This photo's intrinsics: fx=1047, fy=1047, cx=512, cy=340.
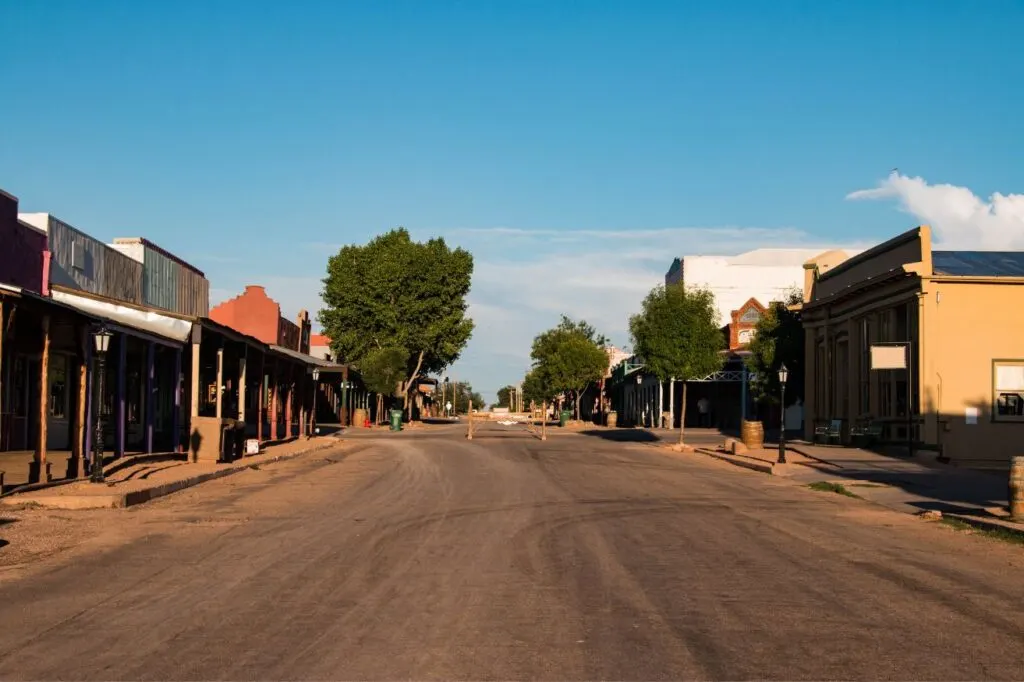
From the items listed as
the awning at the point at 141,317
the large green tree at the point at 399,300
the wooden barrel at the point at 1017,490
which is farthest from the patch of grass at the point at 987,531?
the large green tree at the point at 399,300

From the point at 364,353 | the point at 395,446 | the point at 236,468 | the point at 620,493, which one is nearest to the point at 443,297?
the point at 364,353

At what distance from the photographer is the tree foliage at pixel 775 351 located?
5425cm

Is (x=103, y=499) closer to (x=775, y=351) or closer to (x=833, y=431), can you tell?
(x=833, y=431)

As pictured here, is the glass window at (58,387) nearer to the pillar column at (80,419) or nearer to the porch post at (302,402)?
the pillar column at (80,419)

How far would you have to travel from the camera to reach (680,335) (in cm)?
4512

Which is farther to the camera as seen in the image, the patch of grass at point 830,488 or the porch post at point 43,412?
the patch of grass at point 830,488

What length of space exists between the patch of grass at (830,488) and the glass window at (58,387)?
58.9ft

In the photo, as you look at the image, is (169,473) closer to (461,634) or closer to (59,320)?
(59,320)

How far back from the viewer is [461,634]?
7.85 metres

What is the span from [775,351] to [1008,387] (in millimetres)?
24724

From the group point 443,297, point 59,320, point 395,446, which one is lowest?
point 395,446

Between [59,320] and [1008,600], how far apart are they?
54.7ft

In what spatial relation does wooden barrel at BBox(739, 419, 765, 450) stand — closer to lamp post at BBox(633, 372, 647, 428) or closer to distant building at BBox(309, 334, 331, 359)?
lamp post at BBox(633, 372, 647, 428)

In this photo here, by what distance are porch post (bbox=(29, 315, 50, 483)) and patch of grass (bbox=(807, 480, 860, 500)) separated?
50.4 ft
